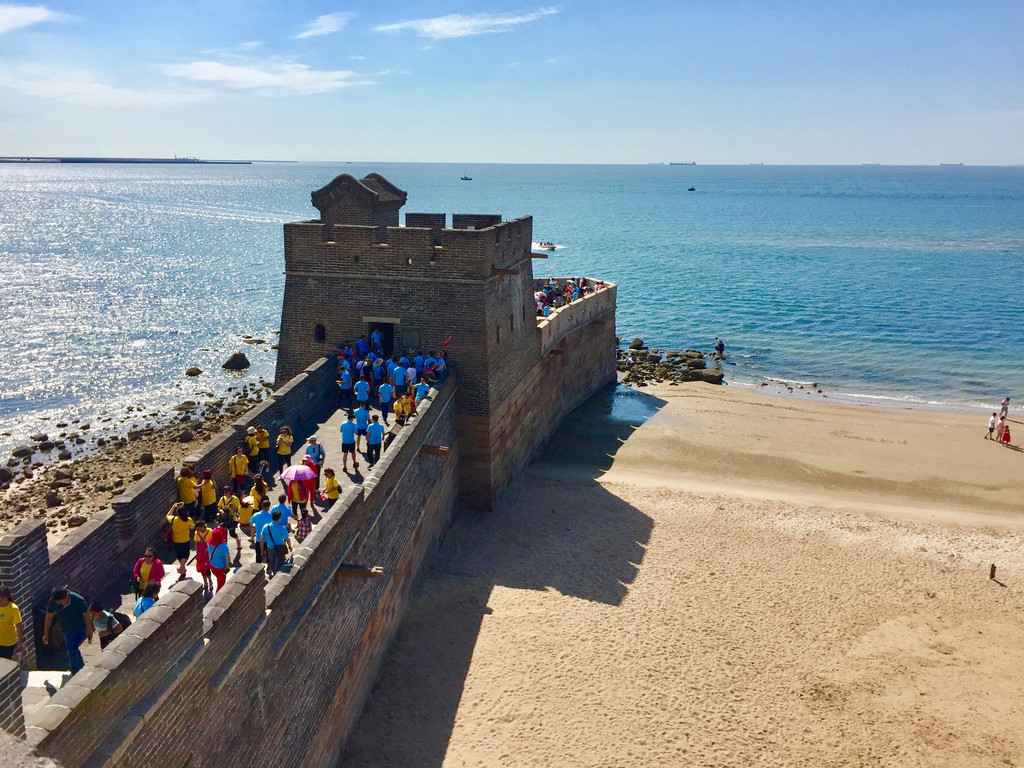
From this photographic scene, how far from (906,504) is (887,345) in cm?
2596

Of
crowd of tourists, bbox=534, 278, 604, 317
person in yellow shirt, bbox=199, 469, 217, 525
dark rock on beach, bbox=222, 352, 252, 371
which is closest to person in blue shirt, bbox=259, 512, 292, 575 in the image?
person in yellow shirt, bbox=199, 469, 217, 525

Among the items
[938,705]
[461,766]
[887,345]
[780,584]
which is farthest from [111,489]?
[887,345]

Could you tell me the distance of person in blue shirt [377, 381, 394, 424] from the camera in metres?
17.3

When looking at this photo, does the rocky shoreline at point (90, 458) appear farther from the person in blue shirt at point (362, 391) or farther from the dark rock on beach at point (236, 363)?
the person in blue shirt at point (362, 391)

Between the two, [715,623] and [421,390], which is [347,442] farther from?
[715,623]

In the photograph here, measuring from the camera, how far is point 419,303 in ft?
64.3

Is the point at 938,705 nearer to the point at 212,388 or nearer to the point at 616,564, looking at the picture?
the point at 616,564

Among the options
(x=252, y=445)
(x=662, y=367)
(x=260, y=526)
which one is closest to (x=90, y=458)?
(x=252, y=445)

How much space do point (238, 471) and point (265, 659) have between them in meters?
5.01

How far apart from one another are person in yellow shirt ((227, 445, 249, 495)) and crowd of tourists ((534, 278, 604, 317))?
48.6 feet

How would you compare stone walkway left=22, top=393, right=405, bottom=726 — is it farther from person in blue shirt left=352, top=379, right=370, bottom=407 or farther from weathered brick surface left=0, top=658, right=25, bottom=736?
person in blue shirt left=352, top=379, right=370, bottom=407

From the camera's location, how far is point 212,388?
3712cm

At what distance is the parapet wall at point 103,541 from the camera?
350 inches

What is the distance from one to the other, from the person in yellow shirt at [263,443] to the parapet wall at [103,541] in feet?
0.99
